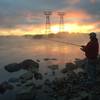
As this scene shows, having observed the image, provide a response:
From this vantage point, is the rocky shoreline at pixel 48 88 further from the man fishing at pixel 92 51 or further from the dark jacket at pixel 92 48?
the dark jacket at pixel 92 48

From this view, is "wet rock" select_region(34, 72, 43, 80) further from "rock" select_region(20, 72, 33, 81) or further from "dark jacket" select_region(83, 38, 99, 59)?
"dark jacket" select_region(83, 38, 99, 59)

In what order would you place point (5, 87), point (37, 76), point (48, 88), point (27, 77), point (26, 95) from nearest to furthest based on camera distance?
point (26, 95) → point (48, 88) → point (5, 87) → point (27, 77) → point (37, 76)

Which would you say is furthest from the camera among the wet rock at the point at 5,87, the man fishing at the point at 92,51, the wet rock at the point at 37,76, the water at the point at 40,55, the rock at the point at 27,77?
the water at the point at 40,55

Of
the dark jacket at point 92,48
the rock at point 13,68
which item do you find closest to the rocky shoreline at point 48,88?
the dark jacket at point 92,48

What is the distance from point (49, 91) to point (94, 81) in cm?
311

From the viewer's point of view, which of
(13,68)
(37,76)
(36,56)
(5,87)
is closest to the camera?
(5,87)

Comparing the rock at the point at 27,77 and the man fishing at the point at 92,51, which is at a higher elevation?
the man fishing at the point at 92,51

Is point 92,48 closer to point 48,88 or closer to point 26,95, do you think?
point 26,95

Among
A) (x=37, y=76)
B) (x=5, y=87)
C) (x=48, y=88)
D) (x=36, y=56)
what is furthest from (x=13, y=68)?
(x=36, y=56)

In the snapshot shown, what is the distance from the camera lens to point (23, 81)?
25438mm

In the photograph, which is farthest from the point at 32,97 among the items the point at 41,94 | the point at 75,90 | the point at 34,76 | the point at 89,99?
the point at 34,76

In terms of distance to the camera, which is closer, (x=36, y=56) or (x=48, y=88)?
(x=48, y=88)

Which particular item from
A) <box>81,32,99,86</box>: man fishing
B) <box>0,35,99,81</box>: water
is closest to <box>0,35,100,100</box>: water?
<box>0,35,99,81</box>: water

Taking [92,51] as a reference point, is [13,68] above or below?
below
